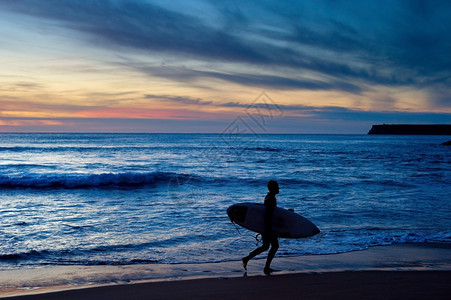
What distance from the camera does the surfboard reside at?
727 centimetres

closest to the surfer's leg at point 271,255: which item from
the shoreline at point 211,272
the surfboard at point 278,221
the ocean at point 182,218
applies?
the shoreline at point 211,272

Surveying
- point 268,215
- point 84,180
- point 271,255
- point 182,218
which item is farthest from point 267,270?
point 84,180

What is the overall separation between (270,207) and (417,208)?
8906 millimetres

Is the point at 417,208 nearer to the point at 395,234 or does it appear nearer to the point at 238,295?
the point at 395,234

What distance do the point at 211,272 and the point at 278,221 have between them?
72.0 inches

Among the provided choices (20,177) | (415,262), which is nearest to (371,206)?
(415,262)

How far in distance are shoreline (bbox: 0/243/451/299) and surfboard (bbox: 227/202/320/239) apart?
523 millimetres

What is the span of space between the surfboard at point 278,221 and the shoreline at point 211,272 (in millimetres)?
523

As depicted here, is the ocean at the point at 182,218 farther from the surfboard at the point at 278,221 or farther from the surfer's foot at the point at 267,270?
the surfer's foot at the point at 267,270

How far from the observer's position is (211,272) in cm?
624

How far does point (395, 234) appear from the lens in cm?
907

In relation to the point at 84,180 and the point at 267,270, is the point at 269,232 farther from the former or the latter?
the point at 84,180

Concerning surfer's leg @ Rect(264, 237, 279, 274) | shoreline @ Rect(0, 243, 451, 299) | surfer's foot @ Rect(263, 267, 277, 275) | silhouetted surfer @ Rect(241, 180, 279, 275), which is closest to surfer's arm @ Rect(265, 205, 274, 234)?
silhouetted surfer @ Rect(241, 180, 279, 275)

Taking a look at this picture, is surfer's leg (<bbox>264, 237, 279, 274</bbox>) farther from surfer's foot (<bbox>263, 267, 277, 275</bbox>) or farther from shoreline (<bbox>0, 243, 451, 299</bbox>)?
shoreline (<bbox>0, 243, 451, 299</bbox>)
